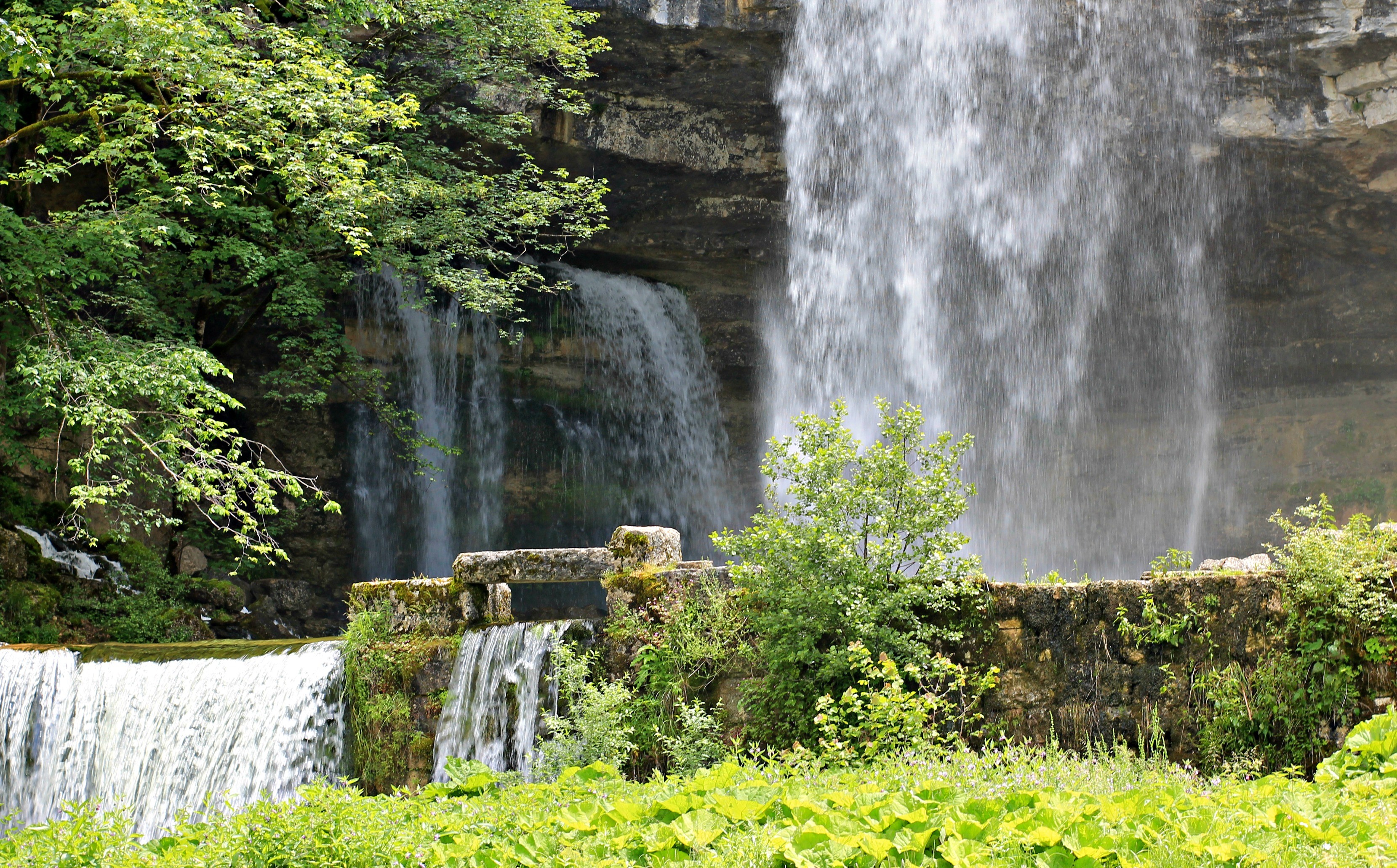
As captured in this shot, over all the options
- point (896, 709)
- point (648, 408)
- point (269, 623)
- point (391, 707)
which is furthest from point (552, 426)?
point (896, 709)

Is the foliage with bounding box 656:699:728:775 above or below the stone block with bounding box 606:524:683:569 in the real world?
below

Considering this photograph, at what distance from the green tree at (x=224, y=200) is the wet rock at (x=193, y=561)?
729mm

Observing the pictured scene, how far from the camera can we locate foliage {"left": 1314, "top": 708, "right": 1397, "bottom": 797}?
4062mm

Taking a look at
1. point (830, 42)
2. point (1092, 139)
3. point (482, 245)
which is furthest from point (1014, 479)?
point (482, 245)

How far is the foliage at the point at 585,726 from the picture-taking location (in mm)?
6719

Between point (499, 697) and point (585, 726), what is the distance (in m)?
1.26

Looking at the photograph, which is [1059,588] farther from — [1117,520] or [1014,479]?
[1117,520]

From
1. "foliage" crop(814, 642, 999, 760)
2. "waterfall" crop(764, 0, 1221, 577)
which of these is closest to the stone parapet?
"foliage" crop(814, 642, 999, 760)

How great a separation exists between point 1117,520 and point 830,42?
10.3 metres

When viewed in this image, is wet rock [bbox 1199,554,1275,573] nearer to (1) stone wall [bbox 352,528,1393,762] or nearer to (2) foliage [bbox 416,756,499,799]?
(1) stone wall [bbox 352,528,1393,762]

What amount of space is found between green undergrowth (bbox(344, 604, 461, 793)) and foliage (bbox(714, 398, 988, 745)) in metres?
2.68

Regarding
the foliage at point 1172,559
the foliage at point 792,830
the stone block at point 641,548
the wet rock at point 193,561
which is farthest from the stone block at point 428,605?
the wet rock at point 193,561

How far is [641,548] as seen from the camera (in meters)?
7.97

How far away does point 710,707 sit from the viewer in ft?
23.4
